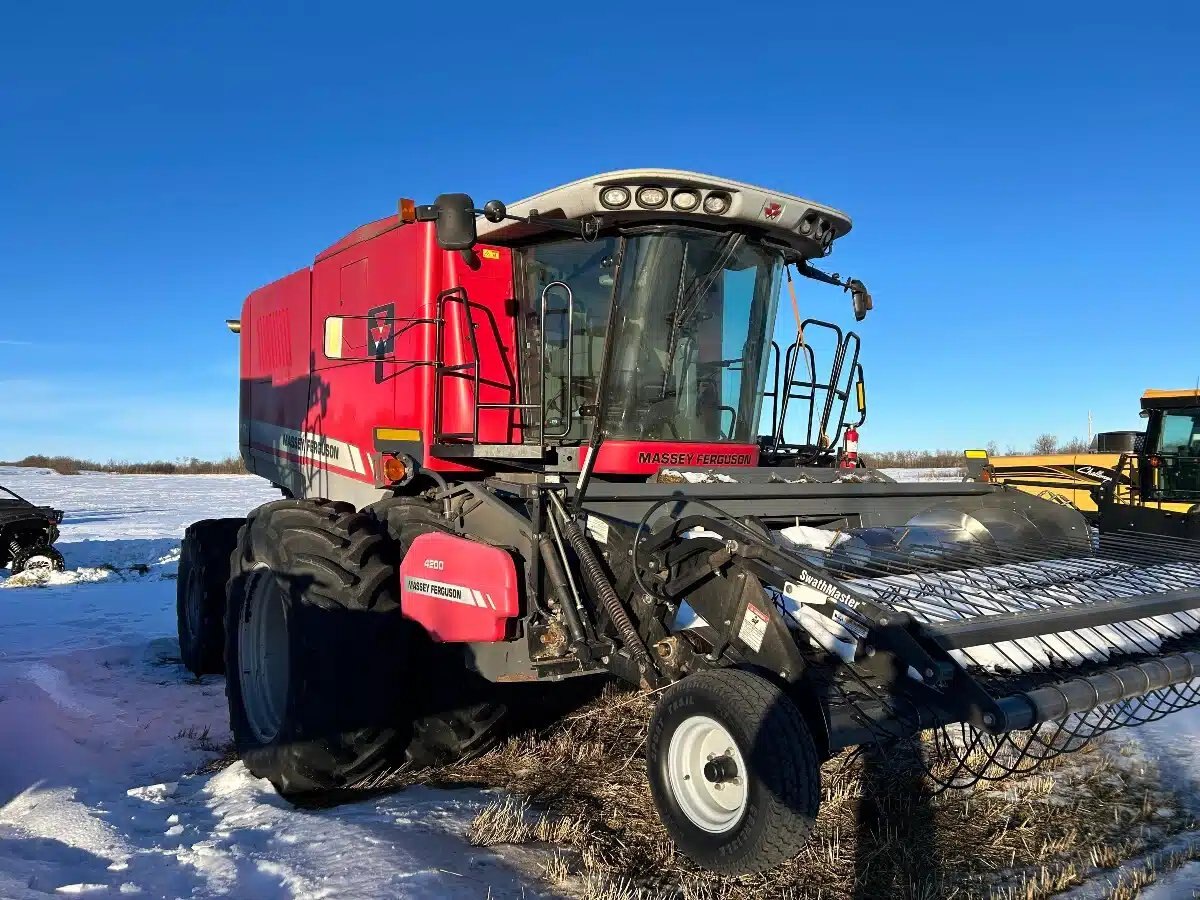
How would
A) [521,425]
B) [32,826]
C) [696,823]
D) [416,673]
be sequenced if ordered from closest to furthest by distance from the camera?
[696,823] → [32,826] → [416,673] → [521,425]

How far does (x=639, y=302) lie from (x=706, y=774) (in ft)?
8.08

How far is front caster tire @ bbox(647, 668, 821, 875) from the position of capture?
2.61 meters

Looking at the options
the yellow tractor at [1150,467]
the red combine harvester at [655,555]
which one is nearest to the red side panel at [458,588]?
the red combine harvester at [655,555]

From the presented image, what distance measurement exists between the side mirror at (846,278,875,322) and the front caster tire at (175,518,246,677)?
432cm

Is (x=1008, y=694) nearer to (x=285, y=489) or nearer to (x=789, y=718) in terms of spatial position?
(x=789, y=718)

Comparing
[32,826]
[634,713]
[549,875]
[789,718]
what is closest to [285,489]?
[634,713]

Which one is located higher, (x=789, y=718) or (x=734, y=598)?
(x=734, y=598)

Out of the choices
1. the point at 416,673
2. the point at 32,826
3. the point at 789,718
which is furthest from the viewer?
the point at 416,673

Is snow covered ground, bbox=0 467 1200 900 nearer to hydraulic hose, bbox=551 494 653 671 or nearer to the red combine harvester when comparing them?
the red combine harvester

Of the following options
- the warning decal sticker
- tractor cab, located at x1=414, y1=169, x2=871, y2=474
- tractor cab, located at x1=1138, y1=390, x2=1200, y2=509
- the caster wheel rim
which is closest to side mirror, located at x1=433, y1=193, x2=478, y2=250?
tractor cab, located at x1=414, y1=169, x2=871, y2=474

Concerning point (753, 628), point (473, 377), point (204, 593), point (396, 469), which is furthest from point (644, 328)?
point (204, 593)

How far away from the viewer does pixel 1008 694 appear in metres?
2.82

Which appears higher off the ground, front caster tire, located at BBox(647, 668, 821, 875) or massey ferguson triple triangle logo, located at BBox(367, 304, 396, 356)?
massey ferguson triple triangle logo, located at BBox(367, 304, 396, 356)

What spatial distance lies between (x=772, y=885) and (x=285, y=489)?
5.48 metres
